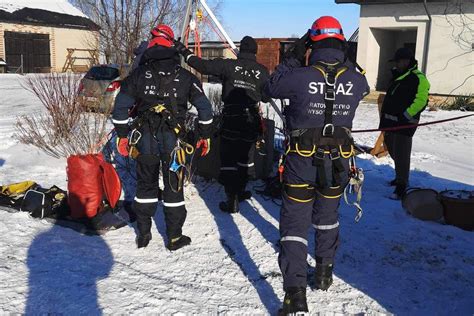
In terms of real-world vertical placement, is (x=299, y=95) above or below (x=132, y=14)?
below

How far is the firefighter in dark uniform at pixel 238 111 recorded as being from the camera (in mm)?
5320

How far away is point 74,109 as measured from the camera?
7.55 m

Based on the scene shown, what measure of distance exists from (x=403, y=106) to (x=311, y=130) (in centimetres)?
313

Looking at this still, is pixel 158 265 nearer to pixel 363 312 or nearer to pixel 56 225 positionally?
pixel 56 225

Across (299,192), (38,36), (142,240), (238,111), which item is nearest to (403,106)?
(238,111)

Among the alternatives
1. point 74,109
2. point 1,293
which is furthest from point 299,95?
point 74,109

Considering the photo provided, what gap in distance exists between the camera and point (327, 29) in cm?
337

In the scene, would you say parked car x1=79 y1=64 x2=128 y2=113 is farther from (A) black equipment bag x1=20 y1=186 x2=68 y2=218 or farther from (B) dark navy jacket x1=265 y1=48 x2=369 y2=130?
(B) dark navy jacket x1=265 y1=48 x2=369 y2=130

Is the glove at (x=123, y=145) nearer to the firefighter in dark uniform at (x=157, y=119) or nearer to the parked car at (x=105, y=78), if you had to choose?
the firefighter in dark uniform at (x=157, y=119)

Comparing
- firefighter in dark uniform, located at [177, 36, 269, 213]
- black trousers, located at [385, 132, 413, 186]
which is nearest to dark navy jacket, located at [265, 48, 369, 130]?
firefighter in dark uniform, located at [177, 36, 269, 213]

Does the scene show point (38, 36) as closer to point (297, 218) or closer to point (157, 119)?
point (157, 119)

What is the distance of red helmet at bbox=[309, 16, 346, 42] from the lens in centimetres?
337

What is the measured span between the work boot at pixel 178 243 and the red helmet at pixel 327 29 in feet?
7.63

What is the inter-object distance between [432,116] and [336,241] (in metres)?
12.0
